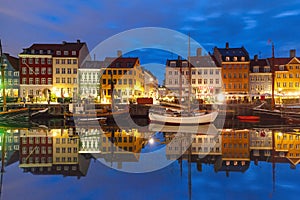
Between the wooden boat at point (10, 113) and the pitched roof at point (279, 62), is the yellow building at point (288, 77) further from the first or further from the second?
the wooden boat at point (10, 113)

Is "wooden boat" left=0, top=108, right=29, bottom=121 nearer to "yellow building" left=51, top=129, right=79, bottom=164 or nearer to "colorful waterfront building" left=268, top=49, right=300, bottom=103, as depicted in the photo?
"yellow building" left=51, top=129, right=79, bottom=164

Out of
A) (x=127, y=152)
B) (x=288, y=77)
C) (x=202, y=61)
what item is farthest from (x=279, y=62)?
(x=127, y=152)

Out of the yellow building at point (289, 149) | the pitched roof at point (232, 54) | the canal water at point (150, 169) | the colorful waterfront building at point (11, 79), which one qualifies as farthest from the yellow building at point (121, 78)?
the yellow building at point (289, 149)

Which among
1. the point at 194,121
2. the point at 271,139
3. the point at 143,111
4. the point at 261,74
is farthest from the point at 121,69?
the point at 271,139

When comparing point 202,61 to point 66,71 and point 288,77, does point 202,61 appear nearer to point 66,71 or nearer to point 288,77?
point 288,77

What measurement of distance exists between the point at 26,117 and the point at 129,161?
29.6m

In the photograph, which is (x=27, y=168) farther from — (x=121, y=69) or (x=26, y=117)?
(x=121, y=69)

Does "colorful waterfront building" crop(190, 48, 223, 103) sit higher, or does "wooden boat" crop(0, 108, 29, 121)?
"colorful waterfront building" crop(190, 48, 223, 103)

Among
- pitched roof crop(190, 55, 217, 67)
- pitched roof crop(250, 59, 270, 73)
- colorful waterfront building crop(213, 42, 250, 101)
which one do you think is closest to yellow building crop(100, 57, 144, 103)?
pitched roof crop(190, 55, 217, 67)

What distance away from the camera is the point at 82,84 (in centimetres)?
6938

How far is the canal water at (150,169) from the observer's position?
883 cm

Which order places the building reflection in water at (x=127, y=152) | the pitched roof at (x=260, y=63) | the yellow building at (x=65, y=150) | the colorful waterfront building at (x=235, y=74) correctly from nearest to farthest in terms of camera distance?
1. the building reflection in water at (x=127, y=152)
2. the yellow building at (x=65, y=150)
3. the colorful waterfront building at (x=235, y=74)
4. the pitched roof at (x=260, y=63)

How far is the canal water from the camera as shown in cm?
883

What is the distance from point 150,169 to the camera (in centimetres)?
1180
